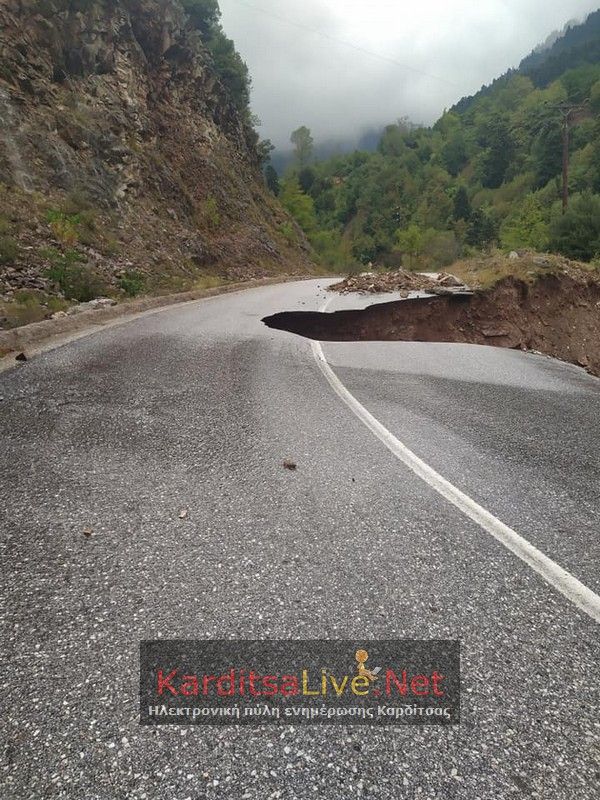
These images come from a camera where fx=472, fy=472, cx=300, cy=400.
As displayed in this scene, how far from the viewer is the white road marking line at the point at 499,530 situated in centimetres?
254

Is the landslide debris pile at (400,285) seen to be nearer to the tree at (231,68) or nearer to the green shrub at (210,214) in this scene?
the green shrub at (210,214)

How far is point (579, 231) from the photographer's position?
2975 centimetres

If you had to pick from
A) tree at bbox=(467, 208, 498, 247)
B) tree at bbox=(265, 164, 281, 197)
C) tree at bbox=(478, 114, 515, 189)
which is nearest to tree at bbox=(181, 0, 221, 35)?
tree at bbox=(265, 164, 281, 197)

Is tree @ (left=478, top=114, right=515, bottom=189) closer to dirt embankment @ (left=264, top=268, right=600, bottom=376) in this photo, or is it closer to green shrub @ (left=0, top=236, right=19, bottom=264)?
dirt embankment @ (left=264, top=268, right=600, bottom=376)

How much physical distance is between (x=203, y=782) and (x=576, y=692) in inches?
59.9

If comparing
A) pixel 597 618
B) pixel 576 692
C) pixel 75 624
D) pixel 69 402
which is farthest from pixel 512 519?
pixel 69 402

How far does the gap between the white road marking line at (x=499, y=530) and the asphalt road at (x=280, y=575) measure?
65 millimetres

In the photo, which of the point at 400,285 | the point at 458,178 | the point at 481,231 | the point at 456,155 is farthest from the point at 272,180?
the point at 456,155

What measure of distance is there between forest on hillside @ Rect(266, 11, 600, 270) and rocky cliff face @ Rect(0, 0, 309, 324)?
22.8m

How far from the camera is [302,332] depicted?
11.8 meters

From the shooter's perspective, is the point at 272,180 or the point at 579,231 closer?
the point at 579,231

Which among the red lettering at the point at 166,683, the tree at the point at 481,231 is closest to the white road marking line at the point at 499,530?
the red lettering at the point at 166,683

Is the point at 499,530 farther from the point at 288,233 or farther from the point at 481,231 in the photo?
the point at 481,231

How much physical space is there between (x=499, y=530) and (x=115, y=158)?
2378 cm
